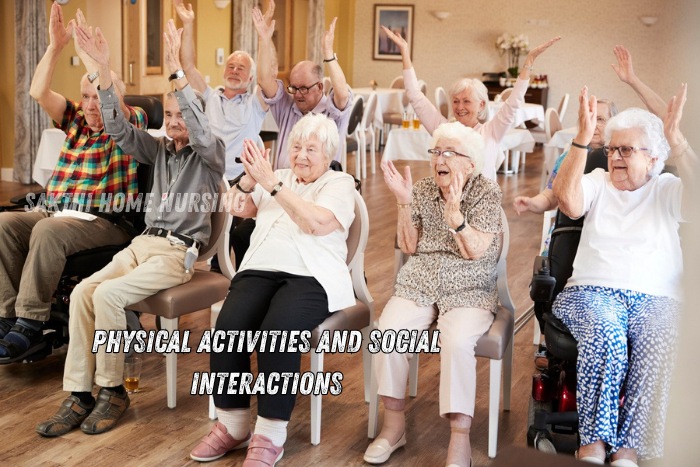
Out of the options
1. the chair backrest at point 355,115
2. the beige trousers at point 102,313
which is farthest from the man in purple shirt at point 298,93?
the chair backrest at point 355,115

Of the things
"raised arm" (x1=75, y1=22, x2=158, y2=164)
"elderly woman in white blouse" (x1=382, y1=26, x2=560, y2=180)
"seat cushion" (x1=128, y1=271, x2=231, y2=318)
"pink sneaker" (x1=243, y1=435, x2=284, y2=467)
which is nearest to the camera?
"pink sneaker" (x1=243, y1=435, x2=284, y2=467)

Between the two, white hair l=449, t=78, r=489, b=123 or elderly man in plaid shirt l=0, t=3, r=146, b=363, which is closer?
elderly man in plaid shirt l=0, t=3, r=146, b=363

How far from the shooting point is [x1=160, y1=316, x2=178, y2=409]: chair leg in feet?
10.2

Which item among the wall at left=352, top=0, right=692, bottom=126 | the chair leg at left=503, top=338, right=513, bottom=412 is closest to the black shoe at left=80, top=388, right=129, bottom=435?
the chair leg at left=503, top=338, right=513, bottom=412

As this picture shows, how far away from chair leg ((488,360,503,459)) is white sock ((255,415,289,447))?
69 cm

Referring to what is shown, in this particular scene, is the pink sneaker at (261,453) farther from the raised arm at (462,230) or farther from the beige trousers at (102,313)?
the raised arm at (462,230)

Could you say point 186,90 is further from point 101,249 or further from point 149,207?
point 101,249

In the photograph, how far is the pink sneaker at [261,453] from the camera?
2579 mm

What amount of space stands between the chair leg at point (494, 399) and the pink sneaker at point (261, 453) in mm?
713

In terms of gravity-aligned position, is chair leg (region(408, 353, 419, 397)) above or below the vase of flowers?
below

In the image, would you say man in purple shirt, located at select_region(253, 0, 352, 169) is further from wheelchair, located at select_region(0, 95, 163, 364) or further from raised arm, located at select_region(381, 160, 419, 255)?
raised arm, located at select_region(381, 160, 419, 255)

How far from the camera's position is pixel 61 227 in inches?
129

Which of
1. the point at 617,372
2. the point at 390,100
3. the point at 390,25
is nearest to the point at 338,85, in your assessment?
the point at 617,372

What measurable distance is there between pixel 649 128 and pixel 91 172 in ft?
7.18
